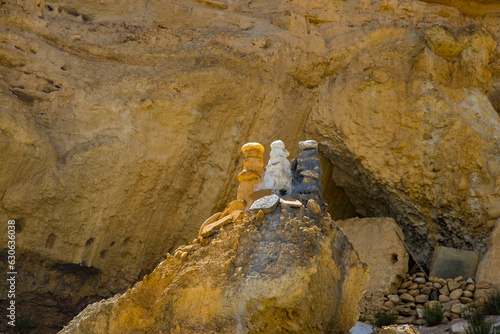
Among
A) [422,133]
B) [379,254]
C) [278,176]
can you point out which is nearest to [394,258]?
[379,254]

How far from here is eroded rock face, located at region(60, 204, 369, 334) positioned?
534cm

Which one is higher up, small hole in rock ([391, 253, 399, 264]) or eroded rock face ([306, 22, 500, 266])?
eroded rock face ([306, 22, 500, 266])

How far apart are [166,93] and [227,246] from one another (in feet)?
14.1

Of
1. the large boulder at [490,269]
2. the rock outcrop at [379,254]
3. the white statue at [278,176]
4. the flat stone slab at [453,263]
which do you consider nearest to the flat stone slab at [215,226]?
the white statue at [278,176]

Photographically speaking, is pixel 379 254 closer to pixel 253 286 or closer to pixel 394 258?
pixel 394 258

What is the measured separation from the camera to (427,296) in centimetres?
897

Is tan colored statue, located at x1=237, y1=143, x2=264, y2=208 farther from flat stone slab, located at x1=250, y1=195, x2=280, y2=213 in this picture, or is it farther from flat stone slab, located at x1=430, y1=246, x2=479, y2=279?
flat stone slab, located at x1=430, y1=246, x2=479, y2=279

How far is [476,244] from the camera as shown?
959cm

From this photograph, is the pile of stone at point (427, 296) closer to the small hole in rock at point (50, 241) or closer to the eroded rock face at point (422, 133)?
the eroded rock face at point (422, 133)

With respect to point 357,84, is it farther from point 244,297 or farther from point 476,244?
point 244,297

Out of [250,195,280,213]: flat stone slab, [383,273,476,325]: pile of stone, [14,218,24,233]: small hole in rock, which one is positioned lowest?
[383,273,476,325]: pile of stone

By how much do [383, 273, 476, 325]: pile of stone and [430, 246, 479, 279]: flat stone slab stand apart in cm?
19

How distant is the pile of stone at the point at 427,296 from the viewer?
863 centimetres

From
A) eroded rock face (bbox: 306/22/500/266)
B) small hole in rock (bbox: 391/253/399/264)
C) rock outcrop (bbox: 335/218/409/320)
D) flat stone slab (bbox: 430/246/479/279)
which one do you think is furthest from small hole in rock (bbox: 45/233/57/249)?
flat stone slab (bbox: 430/246/479/279)
